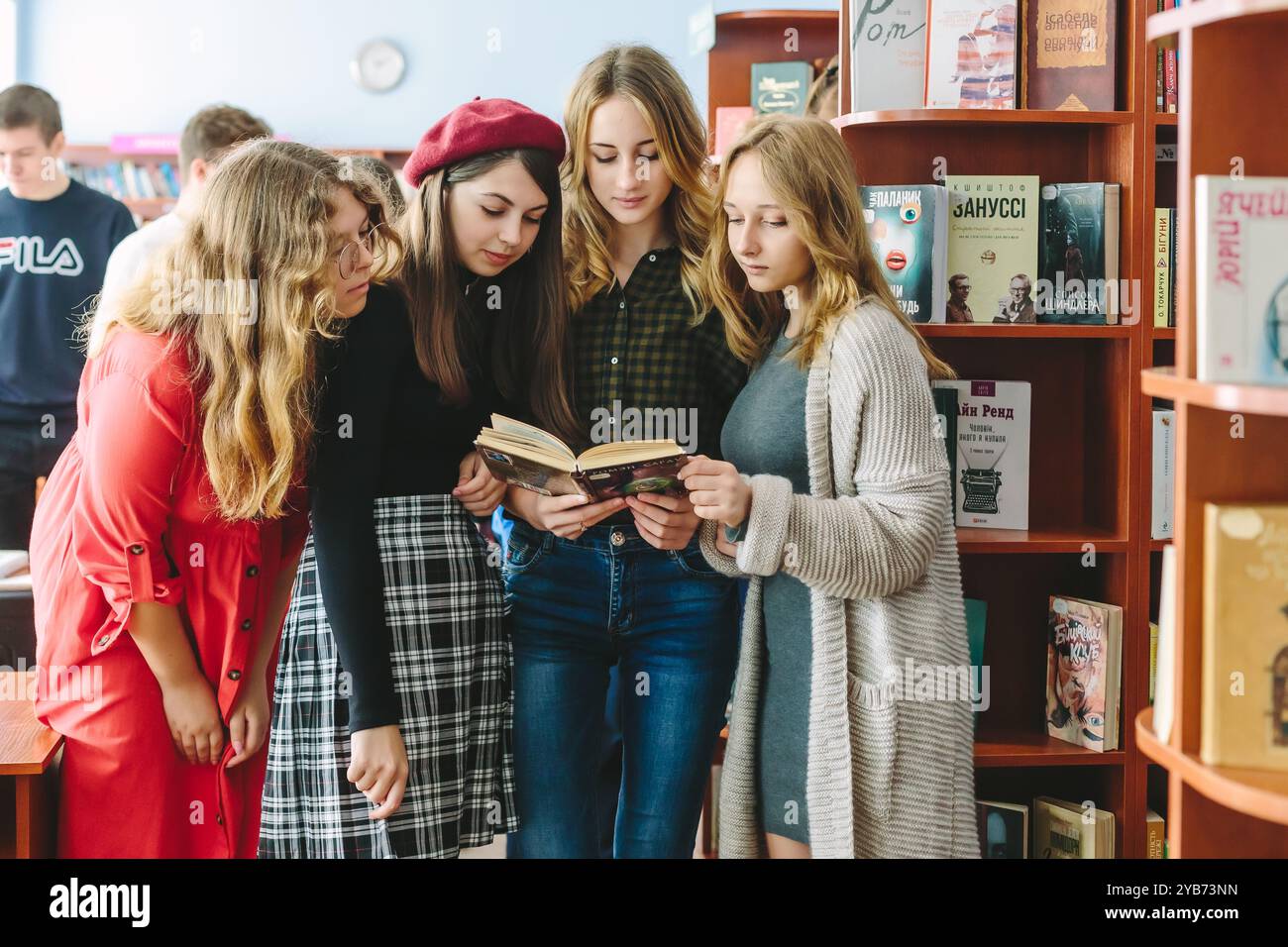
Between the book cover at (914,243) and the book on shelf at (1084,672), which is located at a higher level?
the book cover at (914,243)

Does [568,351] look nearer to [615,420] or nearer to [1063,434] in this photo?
[615,420]

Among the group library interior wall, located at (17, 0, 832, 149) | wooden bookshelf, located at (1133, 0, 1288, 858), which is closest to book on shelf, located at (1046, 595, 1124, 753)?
wooden bookshelf, located at (1133, 0, 1288, 858)

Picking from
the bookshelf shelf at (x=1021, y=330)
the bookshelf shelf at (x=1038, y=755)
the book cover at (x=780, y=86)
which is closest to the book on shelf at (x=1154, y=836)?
the bookshelf shelf at (x=1038, y=755)

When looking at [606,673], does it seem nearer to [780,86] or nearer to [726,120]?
[726,120]

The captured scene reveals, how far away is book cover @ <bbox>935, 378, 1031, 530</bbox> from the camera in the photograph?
2.46 metres

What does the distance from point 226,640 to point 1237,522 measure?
152 cm

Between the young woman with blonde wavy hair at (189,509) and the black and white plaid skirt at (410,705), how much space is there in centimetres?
17

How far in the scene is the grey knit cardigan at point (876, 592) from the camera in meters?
1.69

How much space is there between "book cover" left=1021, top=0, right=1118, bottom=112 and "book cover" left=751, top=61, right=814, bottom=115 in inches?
54.8

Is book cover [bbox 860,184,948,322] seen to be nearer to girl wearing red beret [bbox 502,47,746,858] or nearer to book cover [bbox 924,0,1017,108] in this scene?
book cover [bbox 924,0,1017,108]

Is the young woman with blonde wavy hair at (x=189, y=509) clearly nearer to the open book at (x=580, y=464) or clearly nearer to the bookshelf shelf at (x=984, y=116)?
the open book at (x=580, y=464)
